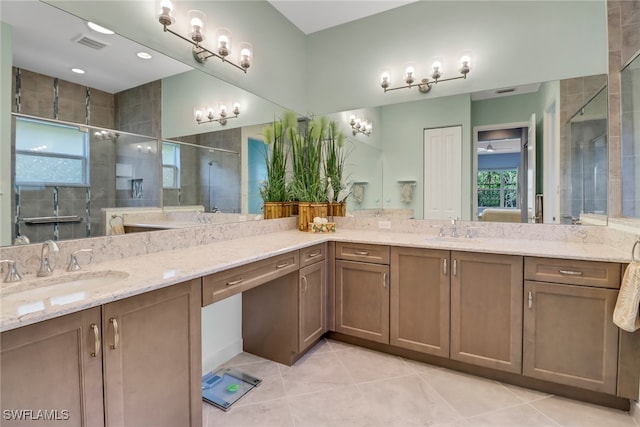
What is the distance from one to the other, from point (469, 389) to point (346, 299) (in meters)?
1.00

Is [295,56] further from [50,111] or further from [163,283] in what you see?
[163,283]

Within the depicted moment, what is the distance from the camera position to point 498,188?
8.38 feet

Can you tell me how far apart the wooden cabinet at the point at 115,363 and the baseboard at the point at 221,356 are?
71cm

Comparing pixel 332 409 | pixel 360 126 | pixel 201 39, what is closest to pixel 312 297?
pixel 332 409

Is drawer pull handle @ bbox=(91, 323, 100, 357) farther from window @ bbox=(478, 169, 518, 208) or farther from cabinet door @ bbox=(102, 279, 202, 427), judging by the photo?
window @ bbox=(478, 169, 518, 208)

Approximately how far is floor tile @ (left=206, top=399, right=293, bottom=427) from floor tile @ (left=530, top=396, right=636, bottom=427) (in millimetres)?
1447

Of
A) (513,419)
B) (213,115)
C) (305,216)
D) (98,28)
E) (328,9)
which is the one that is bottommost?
(513,419)

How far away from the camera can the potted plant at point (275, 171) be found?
285 centimetres

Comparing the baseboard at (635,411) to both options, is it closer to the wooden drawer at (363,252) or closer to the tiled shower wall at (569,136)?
the tiled shower wall at (569,136)

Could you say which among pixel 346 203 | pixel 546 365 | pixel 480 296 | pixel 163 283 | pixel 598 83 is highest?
pixel 598 83

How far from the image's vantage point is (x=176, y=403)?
1.35 m

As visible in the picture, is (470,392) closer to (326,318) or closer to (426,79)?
(326,318)

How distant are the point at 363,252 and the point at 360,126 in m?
1.39

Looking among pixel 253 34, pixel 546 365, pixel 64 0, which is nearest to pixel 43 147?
pixel 64 0
